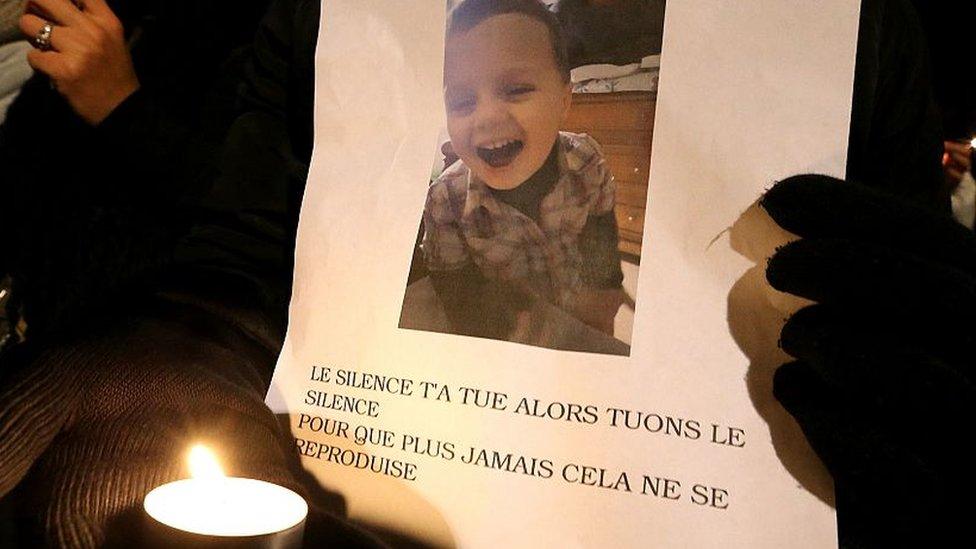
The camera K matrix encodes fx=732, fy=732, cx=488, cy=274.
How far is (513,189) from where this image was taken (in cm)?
38

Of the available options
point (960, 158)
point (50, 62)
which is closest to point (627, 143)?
point (50, 62)

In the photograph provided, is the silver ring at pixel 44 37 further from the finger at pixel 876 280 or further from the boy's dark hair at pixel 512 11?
the finger at pixel 876 280

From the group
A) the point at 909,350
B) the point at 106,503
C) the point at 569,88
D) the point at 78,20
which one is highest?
the point at 78,20

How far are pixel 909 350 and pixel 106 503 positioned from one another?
0.35 meters

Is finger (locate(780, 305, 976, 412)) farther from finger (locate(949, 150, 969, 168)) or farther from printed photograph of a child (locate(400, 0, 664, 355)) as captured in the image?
finger (locate(949, 150, 969, 168))

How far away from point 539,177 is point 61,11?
451 millimetres

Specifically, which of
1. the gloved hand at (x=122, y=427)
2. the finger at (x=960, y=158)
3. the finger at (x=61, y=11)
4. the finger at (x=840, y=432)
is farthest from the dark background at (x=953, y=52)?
the finger at (x=61, y=11)

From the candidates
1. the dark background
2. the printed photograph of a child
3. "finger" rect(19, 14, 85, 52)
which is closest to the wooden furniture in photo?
the printed photograph of a child

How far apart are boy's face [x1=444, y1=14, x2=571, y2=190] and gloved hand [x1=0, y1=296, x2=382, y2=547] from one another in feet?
0.59

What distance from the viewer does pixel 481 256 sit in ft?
1.25

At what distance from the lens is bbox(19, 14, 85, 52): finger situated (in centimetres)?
59

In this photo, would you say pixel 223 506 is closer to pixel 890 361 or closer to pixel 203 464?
pixel 203 464

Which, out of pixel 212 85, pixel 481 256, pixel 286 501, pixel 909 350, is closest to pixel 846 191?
pixel 909 350

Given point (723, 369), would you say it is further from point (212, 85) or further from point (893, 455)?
point (212, 85)
